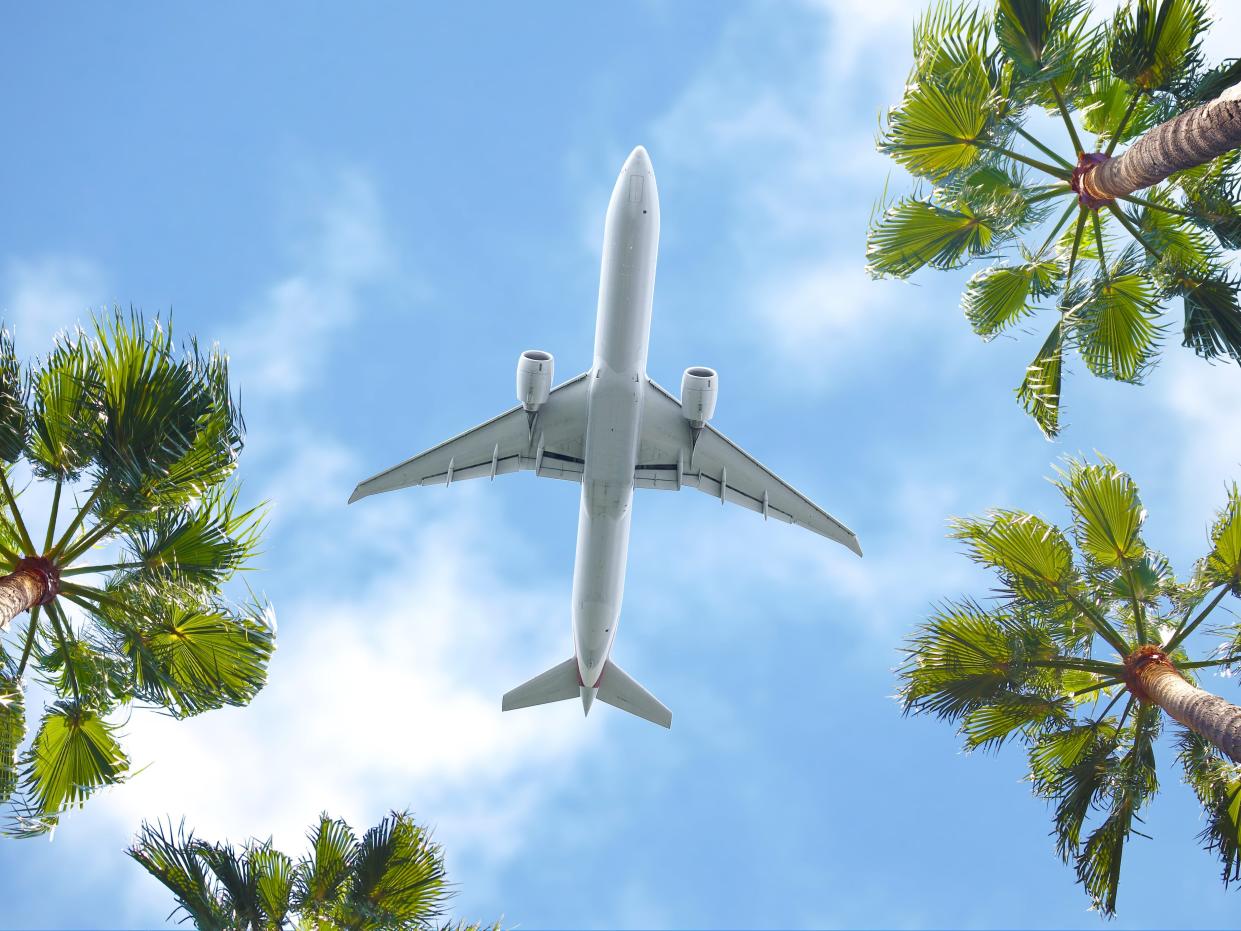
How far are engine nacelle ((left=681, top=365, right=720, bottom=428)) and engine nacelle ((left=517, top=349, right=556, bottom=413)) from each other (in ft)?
8.46

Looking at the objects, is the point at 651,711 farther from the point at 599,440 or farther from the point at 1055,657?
the point at 1055,657

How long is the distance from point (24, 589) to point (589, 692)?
1496 centimetres

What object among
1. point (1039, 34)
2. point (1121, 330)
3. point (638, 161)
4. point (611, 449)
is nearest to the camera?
point (1039, 34)

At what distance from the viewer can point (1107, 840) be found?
941 centimetres

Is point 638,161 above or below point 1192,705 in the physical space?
above

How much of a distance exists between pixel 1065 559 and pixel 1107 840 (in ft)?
9.42

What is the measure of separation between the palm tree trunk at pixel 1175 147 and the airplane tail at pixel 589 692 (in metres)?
15.2

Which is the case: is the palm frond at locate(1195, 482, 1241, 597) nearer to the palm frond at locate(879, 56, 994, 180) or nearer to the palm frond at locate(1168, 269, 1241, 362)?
the palm frond at locate(1168, 269, 1241, 362)

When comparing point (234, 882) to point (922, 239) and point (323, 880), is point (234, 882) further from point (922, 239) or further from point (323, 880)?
point (922, 239)

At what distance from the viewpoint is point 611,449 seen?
17031 millimetres

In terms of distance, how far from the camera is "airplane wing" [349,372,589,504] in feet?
62.2

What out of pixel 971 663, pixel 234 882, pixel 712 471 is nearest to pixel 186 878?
pixel 234 882

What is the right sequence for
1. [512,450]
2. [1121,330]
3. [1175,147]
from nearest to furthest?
[1175,147], [1121,330], [512,450]

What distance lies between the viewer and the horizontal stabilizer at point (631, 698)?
72.6 ft
